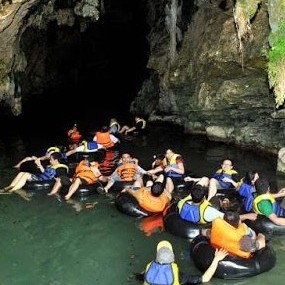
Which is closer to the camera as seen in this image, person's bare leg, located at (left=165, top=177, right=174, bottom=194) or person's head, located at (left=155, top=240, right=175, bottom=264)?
person's head, located at (left=155, top=240, right=175, bottom=264)

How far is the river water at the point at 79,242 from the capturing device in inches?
363

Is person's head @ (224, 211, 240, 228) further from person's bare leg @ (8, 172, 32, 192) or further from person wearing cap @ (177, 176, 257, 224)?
person's bare leg @ (8, 172, 32, 192)

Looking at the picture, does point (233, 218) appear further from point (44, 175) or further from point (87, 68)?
point (87, 68)

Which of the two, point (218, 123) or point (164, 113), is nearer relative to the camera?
point (218, 123)

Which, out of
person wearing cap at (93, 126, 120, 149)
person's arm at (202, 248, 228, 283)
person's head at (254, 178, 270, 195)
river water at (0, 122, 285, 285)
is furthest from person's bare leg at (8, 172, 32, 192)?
person's arm at (202, 248, 228, 283)

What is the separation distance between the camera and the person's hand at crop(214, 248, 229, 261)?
870cm

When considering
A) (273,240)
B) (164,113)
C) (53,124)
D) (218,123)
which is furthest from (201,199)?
(53,124)

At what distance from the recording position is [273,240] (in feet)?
34.0

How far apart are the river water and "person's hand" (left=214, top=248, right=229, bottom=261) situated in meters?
0.49

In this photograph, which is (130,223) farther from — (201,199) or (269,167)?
(269,167)

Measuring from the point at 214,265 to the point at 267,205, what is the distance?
2356 millimetres

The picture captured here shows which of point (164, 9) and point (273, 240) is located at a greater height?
point (164, 9)

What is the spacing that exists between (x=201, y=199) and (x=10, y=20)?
1010 cm

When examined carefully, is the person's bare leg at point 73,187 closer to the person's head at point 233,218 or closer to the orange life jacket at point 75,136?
the person's head at point 233,218
